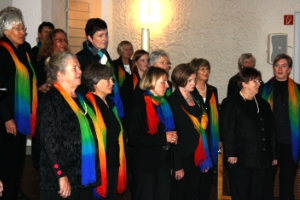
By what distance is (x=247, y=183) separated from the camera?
5.27 meters

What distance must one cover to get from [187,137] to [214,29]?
14.2ft

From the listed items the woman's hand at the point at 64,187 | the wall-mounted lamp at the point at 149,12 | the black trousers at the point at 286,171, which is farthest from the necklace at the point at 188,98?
the wall-mounted lamp at the point at 149,12

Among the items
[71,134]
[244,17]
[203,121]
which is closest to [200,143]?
[203,121]

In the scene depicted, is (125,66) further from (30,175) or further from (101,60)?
(101,60)

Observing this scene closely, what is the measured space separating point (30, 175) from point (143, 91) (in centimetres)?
291

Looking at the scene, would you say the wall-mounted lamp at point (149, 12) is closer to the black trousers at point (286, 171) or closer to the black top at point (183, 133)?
the black trousers at point (286, 171)

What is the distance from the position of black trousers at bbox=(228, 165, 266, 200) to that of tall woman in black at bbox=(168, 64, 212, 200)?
28 cm

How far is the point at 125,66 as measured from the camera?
7520 mm

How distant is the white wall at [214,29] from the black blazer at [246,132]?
11.7ft

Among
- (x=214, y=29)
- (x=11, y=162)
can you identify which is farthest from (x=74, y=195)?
(x=214, y=29)

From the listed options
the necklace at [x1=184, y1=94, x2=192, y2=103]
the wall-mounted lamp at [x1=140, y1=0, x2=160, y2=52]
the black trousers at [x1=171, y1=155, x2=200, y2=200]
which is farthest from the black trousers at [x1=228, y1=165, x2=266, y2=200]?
the wall-mounted lamp at [x1=140, y1=0, x2=160, y2=52]

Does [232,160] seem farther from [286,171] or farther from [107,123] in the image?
[107,123]

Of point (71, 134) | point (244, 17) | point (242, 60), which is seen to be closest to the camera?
point (71, 134)

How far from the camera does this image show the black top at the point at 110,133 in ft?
Result: 14.3
